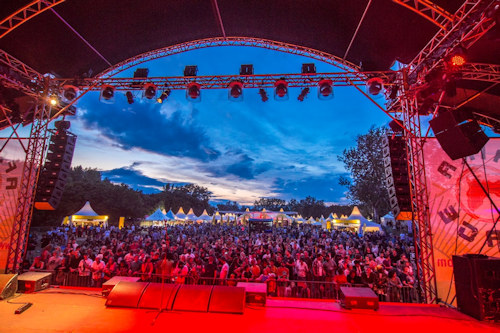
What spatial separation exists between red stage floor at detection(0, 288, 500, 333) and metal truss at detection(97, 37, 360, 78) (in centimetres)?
691

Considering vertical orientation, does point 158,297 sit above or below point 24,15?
below

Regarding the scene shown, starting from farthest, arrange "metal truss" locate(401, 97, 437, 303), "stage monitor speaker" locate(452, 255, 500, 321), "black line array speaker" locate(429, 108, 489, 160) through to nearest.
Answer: "metal truss" locate(401, 97, 437, 303) < "black line array speaker" locate(429, 108, 489, 160) < "stage monitor speaker" locate(452, 255, 500, 321)

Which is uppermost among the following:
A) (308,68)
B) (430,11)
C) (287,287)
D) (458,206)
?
(430,11)

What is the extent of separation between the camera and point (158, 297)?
4.54 meters

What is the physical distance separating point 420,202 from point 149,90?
27.0 feet

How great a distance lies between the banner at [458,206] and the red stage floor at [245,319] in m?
1.54

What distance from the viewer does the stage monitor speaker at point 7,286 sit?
484cm

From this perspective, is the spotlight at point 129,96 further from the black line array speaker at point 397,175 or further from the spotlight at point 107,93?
the black line array speaker at point 397,175

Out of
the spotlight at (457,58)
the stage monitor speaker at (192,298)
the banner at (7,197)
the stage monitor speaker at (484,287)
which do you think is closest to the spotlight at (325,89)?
the spotlight at (457,58)

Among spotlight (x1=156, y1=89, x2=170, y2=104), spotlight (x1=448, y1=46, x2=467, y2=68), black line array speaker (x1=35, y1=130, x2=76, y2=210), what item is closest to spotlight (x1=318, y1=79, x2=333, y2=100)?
spotlight (x1=448, y1=46, x2=467, y2=68)

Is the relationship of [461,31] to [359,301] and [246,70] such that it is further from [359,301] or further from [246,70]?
[359,301]

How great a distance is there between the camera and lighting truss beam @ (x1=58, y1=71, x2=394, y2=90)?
7.39 meters

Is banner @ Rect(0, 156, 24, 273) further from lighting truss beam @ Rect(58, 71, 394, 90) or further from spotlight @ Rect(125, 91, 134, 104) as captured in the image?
spotlight @ Rect(125, 91, 134, 104)

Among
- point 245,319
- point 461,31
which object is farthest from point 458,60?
point 245,319
